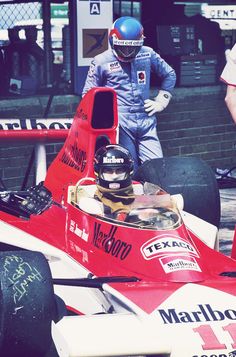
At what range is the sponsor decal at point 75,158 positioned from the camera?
7.17 m

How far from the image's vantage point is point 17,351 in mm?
5438

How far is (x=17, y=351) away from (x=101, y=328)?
54 cm

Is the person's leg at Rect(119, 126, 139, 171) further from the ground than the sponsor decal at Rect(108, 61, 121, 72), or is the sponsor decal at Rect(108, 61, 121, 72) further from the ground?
the sponsor decal at Rect(108, 61, 121, 72)

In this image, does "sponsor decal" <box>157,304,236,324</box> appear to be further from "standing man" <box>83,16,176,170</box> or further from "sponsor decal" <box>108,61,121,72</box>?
"sponsor decal" <box>108,61,121,72</box>

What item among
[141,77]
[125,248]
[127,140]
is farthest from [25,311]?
[141,77]

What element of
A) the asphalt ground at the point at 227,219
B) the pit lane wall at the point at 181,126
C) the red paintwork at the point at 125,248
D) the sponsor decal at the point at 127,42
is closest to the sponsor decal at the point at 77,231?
the red paintwork at the point at 125,248

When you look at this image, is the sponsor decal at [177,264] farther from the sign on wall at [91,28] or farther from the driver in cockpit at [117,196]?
the sign on wall at [91,28]

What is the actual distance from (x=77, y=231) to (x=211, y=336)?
146 centimetres

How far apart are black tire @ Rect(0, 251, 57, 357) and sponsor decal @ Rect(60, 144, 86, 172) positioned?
5.60ft

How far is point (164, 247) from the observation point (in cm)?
583

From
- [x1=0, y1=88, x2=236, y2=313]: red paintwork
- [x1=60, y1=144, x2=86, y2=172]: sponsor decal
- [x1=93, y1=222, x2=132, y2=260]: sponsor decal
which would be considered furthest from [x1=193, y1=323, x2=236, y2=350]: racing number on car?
[x1=60, y1=144, x2=86, y2=172]: sponsor decal

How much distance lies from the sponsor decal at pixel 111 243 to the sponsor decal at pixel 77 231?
124 millimetres

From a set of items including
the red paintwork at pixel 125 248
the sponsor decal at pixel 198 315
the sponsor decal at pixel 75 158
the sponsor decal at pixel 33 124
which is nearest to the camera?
the sponsor decal at pixel 198 315

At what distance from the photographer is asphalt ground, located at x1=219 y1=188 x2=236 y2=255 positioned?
862cm
